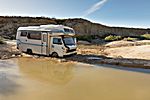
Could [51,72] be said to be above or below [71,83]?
above

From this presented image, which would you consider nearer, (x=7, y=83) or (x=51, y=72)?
(x=7, y=83)

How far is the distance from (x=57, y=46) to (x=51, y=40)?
78 cm

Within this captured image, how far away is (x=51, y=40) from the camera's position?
→ 1917 cm

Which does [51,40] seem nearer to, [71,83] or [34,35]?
[34,35]

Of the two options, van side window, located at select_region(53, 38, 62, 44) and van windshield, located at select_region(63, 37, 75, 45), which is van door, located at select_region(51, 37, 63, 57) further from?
van windshield, located at select_region(63, 37, 75, 45)

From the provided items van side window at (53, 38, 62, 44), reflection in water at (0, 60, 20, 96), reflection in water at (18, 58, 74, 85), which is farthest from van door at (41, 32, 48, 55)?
reflection in water at (0, 60, 20, 96)

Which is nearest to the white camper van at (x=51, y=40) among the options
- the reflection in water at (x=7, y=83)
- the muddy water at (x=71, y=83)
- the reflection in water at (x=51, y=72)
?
the reflection in water at (x=51, y=72)

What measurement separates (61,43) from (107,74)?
6.49 meters

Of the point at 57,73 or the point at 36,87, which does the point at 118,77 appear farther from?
the point at 36,87

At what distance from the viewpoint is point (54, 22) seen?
46.9 meters

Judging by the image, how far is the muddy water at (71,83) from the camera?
8867 mm

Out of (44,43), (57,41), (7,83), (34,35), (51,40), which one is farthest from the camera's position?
(34,35)

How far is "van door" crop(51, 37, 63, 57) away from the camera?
18719mm

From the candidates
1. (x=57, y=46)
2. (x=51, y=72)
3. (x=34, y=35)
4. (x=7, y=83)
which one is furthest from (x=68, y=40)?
(x=7, y=83)
